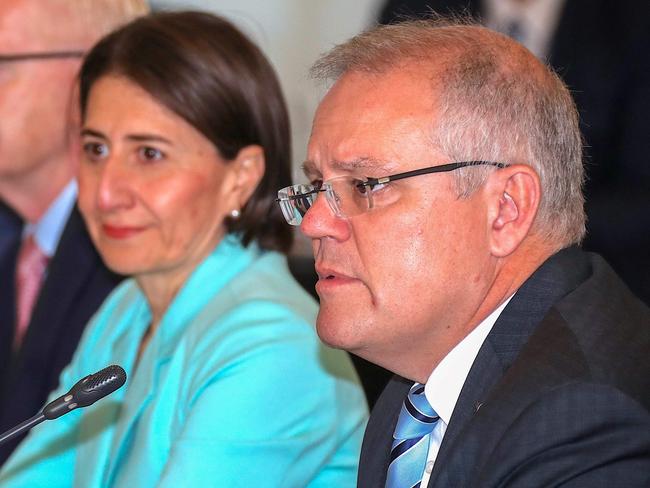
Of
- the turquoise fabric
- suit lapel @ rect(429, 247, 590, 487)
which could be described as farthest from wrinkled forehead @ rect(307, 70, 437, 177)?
the turquoise fabric

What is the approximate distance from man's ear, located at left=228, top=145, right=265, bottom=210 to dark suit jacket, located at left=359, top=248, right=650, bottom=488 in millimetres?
942

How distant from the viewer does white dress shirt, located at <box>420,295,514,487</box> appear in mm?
1623

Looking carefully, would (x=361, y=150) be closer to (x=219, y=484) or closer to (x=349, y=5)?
(x=219, y=484)

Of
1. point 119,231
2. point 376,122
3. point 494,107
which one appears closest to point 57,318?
point 119,231

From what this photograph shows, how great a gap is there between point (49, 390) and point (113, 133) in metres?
0.73

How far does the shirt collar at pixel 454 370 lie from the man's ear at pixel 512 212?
84 millimetres

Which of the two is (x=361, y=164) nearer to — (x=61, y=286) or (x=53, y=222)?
(x=61, y=286)

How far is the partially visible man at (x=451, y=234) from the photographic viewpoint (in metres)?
A: 1.50

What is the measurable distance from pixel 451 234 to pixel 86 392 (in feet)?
1.84

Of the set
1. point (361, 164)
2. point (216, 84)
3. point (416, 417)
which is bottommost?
point (416, 417)

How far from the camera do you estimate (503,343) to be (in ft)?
4.98

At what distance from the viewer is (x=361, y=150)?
162 cm

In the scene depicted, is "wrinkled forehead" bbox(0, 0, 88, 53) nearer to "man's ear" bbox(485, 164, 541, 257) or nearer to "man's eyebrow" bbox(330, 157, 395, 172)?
"man's eyebrow" bbox(330, 157, 395, 172)

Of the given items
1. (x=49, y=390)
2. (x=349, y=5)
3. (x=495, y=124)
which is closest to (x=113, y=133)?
(x=49, y=390)
